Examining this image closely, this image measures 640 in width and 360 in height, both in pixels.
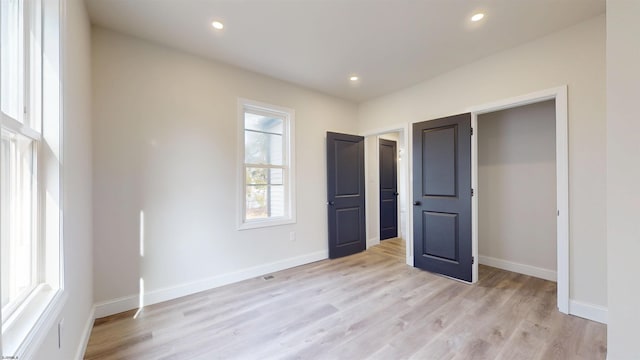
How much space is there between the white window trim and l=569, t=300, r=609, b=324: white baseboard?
10.4 feet

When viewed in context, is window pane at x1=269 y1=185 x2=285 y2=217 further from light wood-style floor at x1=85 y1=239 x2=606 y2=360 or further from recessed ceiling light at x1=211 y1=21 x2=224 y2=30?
recessed ceiling light at x1=211 y1=21 x2=224 y2=30

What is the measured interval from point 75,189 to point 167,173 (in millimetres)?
973

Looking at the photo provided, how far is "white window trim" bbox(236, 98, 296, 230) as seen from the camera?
3229 mm

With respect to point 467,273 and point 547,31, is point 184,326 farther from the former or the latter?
point 547,31

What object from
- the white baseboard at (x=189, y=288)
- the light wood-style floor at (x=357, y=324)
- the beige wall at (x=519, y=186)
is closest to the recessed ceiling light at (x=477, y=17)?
the beige wall at (x=519, y=186)

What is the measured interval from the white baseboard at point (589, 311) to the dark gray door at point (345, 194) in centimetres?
267

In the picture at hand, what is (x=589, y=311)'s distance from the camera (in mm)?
2273

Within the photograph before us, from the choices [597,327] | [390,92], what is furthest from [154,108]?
[597,327]

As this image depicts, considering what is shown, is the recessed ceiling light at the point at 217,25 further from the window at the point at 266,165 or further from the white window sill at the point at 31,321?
the white window sill at the point at 31,321

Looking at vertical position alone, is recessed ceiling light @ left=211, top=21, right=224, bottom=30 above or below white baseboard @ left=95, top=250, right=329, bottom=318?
above

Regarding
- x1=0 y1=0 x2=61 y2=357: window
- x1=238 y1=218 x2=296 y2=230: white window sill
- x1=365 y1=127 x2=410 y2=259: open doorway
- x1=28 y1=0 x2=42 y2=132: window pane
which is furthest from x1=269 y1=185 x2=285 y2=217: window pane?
x1=28 y1=0 x2=42 y2=132: window pane

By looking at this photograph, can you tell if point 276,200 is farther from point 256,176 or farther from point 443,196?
point 443,196

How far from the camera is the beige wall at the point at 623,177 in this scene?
58.8 inches

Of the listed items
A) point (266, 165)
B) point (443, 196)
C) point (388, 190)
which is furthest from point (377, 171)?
point (266, 165)
